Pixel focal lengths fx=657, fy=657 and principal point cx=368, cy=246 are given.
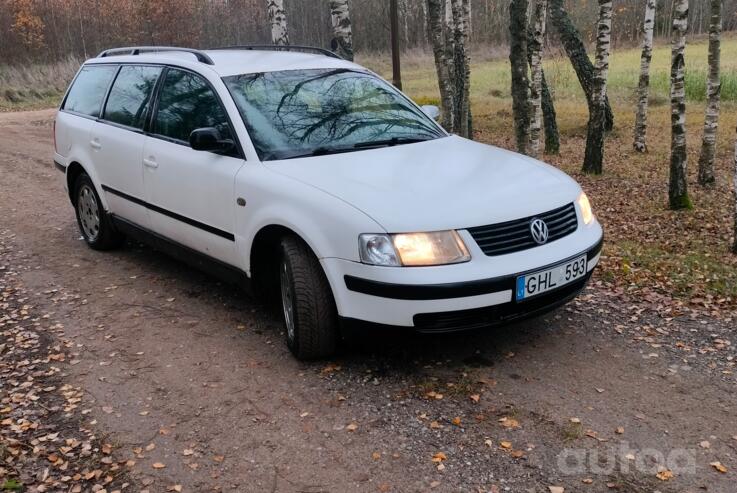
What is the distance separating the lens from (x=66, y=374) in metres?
4.20

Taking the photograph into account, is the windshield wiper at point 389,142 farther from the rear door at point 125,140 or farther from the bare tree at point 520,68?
the bare tree at point 520,68

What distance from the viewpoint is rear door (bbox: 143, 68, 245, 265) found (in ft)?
14.8

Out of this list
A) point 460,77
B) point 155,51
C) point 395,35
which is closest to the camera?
point 155,51

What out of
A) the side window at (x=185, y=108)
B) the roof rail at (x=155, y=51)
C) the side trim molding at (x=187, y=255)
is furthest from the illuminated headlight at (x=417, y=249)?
the roof rail at (x=155, y=51)

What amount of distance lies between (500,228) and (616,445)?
125 cm

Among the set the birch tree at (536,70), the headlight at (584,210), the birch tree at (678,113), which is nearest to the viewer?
the headlight at (584,210)

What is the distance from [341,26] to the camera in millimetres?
11008

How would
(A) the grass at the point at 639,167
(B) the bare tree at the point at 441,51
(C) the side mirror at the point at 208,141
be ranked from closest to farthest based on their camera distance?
1. (C) the side mirror at the point at 208,141
2. (A) the grass at the point at 639,167
3. (B) the bare tree at the point at 441,51

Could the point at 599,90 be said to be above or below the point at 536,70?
below

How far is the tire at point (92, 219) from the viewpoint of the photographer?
635 cm

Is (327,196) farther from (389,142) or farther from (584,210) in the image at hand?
(584,210)

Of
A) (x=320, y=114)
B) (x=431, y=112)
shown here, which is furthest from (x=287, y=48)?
(x=320, y=114)

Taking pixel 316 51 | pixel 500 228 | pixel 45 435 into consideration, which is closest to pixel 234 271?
pixel 45 435

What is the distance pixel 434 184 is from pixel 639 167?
850 centimetres
